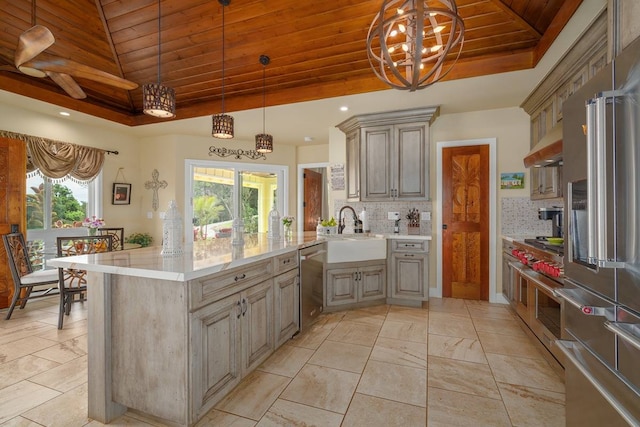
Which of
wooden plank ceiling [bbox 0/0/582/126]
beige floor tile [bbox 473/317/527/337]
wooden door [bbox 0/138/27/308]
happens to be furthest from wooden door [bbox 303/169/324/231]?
wooden door [bbox 0/138/27/308]

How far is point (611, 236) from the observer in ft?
3.34

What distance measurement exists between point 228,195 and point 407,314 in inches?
157

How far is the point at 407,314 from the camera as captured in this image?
3447 mm

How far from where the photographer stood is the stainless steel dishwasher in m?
2.81

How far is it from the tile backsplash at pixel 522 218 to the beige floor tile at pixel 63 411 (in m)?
4.44

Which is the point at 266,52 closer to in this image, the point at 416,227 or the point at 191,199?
the point at 416,227

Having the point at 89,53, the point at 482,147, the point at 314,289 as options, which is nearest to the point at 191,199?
the point at 89,53

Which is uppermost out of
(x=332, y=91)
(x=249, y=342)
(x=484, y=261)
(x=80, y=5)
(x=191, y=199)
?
(x=80, y=5)

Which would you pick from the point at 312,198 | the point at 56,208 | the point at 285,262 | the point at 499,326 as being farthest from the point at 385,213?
the point at 56,208

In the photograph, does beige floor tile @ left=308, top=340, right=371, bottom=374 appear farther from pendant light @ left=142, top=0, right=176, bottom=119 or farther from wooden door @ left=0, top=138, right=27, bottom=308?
wooden door @ left=0, top=138, right=27, bottom=308

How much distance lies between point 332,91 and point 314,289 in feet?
7.49

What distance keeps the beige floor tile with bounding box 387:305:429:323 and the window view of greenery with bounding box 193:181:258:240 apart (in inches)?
132

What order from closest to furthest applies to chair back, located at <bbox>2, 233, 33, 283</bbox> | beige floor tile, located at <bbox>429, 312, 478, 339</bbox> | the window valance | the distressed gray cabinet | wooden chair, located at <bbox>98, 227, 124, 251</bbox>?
beige floor tile, located at <bbox>429, 312, 478, 339</bbox> → chair back, located at <bbox>2, 233, 33, 283</bbox> → the distressed gray cabinet → the window valance → wooden chair, located at <bbox>98, 227, 124, 251</bbox>

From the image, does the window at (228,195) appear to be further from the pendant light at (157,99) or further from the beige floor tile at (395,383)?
the beige floor tile at (395,383)
